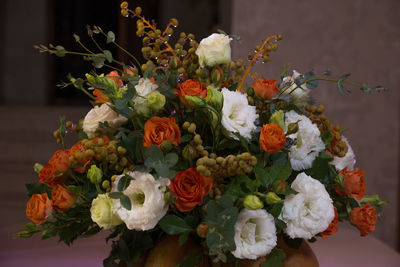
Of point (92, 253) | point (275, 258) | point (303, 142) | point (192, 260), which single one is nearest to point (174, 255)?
point (192, 260)

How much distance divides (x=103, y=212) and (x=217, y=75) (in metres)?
0.25

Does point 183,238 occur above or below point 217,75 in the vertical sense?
below

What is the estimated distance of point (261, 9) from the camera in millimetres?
2791

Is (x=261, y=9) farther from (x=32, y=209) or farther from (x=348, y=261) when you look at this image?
(x=32, y=209)

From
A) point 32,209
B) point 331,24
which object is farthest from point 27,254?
point 331,24

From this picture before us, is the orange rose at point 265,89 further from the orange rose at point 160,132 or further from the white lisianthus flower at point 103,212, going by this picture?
the white lisianthus flower at point 103,212

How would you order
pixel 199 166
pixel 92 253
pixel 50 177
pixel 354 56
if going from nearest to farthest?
pixel 199 166
pixel 50 177
pixel 92 253
pixel 354 56

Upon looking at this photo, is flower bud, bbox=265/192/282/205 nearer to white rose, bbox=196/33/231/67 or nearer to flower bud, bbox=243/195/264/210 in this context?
flower bud, bbox=243/195/264/210

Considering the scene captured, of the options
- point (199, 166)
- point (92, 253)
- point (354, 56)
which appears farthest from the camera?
point (354, 56)

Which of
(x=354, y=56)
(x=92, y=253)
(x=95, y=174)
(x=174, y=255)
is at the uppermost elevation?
(x=354, y=56)

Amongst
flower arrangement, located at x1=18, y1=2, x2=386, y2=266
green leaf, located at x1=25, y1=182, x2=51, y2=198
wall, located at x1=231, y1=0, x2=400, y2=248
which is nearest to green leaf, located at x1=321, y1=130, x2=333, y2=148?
flower arrangement, located at x1=18, y1=2, x2=386, y2=266

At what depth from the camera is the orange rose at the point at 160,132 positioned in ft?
2.07

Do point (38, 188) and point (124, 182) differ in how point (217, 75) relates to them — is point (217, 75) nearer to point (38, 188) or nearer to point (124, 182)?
point (124, 182)

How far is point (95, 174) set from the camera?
2.13 feet
